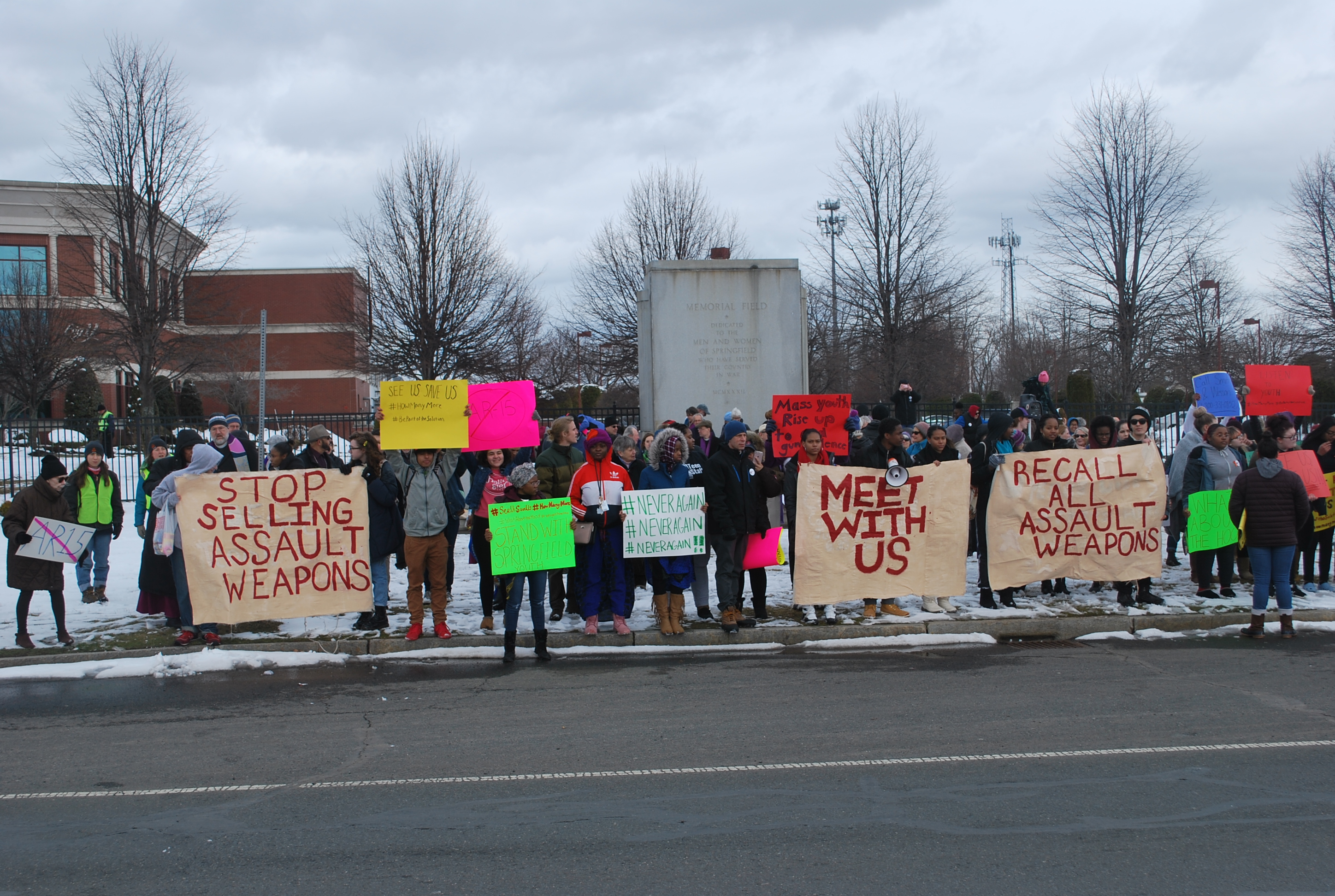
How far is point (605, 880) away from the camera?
3.95 m

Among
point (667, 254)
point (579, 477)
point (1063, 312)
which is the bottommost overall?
point (579, 477)

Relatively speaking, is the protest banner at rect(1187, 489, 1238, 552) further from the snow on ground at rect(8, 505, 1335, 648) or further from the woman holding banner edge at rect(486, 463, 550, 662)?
the woman holding banner edge at rect(486, 463, 550, 662)

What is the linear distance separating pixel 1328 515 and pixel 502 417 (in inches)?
370

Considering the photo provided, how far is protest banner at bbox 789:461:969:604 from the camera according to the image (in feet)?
30.5

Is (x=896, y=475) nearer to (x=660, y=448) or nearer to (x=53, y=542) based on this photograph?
(x=660, y=448)

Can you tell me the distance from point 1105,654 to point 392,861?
6488mm

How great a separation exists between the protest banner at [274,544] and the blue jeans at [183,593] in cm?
13

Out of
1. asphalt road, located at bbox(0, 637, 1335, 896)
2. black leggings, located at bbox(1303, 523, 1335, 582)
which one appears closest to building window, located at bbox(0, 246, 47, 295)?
asphalt road, located at bbox(0, 637, 1335, 896)

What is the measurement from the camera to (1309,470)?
10211 mm

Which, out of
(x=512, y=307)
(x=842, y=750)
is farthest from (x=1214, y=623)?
(x=512, y=307)

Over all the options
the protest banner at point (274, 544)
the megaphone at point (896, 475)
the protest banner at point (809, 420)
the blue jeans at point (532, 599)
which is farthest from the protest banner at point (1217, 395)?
the protest banner at point (274, 544)

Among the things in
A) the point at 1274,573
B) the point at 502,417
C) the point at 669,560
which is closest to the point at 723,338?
the point at 502,417

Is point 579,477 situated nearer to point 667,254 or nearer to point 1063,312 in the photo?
point 1063,312

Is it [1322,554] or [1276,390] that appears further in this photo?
[1276,390]
